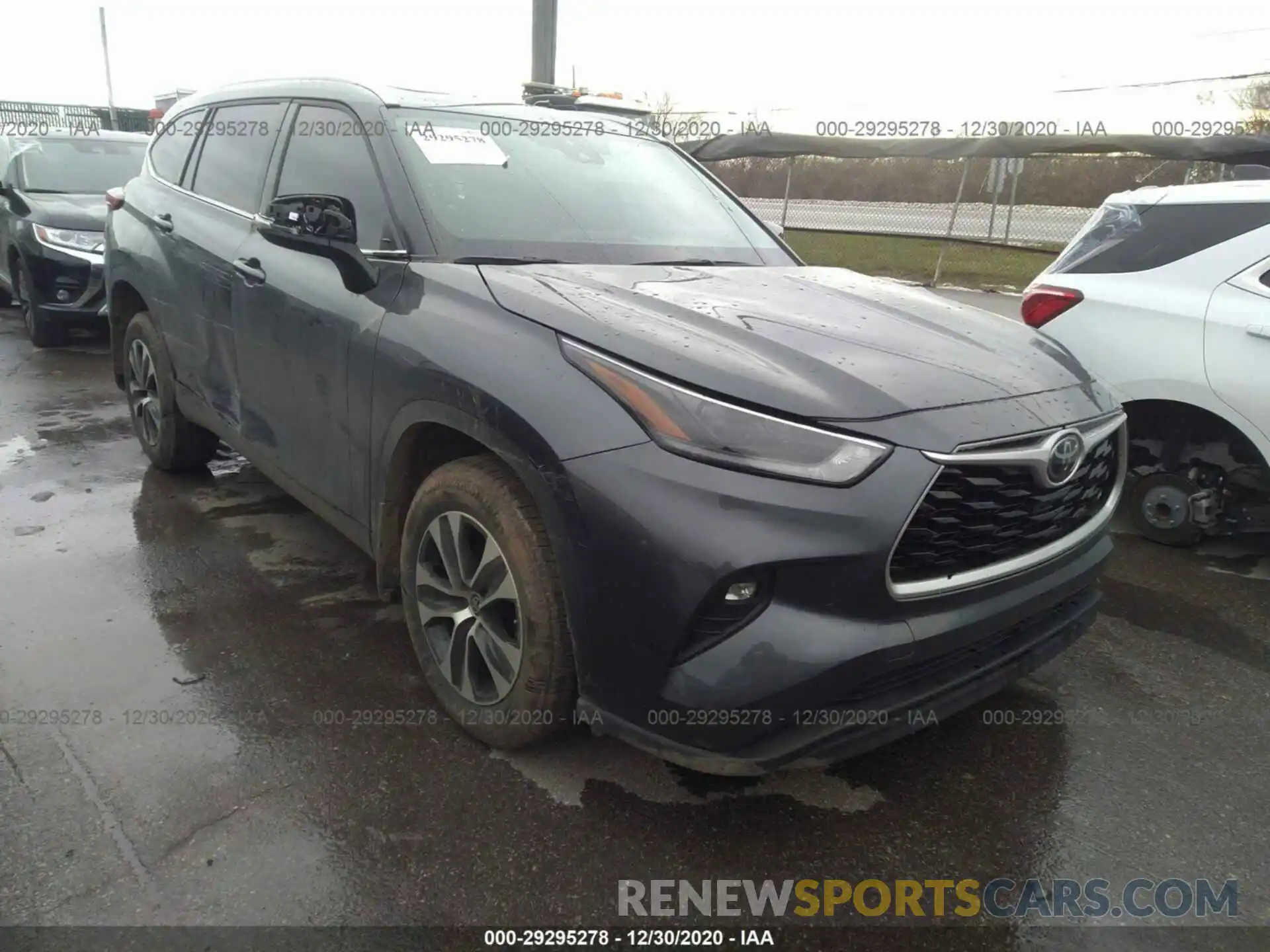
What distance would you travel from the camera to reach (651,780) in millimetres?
2525

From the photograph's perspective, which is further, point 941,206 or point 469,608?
point 941,206

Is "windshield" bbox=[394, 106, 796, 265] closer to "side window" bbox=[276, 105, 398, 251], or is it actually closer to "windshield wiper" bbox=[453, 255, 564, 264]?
"windshield wiper" bbox=[453, 255, 564, 264]

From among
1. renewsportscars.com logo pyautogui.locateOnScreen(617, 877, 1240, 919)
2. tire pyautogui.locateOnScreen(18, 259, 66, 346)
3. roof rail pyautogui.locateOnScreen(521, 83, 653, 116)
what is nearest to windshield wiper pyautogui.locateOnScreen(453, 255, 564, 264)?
renewsportscars.com logo pyautogui.locateOnScreen(617, 877, 1240, 919)

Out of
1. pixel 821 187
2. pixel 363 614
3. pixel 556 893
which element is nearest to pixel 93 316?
pixel 363 614

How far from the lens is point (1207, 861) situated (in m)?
2.30

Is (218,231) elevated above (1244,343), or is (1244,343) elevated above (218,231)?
(218,231)

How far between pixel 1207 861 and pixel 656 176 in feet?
9.54

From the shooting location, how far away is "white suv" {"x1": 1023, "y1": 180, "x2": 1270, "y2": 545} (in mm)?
3920

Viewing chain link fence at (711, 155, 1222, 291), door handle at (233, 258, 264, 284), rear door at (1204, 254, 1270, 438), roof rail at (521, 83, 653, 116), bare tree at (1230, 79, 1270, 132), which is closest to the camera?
door handle at (233, 258, 264, 284)

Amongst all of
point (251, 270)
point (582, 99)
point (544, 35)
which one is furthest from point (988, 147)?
point (251, 270)

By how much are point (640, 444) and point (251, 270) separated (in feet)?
6.99

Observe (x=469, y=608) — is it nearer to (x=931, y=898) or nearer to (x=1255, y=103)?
(x=931, y=898)

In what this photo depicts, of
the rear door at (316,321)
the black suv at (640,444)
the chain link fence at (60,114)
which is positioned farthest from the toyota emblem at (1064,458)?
the chain link fence at (60,114)

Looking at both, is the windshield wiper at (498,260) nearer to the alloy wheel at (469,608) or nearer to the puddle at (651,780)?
the alloy wheel at (469,608)
